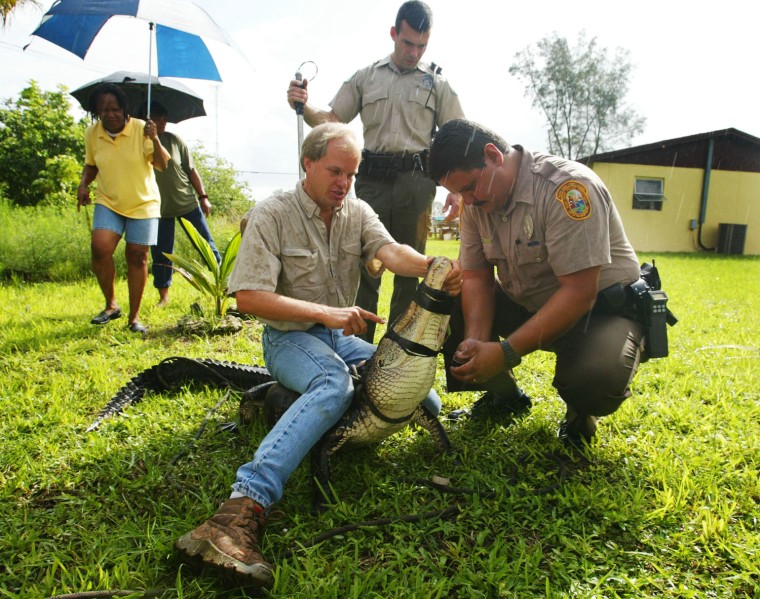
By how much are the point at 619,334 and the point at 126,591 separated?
6.91ft

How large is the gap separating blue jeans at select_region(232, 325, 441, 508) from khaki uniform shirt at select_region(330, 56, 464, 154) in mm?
2030

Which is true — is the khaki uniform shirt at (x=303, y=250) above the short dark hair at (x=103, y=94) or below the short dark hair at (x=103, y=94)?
below

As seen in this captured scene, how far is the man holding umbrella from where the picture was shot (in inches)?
222

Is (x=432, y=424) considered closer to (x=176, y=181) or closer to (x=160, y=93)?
(x=176, y=181)

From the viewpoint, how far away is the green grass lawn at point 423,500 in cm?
171

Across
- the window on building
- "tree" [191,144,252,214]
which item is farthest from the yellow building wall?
A: "tree" [191,144,252,214]

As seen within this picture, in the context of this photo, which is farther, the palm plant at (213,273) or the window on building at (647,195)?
the window on building at (647,195)

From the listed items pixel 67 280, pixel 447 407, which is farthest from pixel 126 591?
pixel 67 280

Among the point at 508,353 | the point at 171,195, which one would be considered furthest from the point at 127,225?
the point at 508,353

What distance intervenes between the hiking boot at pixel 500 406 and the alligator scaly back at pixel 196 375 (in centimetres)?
123

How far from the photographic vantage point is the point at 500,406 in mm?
2986

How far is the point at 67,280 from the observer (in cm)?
771

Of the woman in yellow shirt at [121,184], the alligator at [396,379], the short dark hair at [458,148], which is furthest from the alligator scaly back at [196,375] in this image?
the short dark hair at [458,148]

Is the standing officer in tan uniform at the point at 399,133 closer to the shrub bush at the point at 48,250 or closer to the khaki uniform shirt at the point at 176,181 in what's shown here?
the khaki uniform shirt at the point at 176,181
